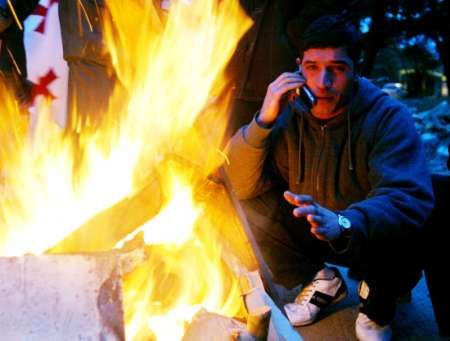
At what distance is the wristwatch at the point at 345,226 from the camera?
2205mm

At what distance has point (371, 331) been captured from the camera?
9.72ft

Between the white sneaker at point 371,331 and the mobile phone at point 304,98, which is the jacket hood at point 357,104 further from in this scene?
the white sneaker at point 371,331

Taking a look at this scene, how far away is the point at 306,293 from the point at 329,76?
4.40ft

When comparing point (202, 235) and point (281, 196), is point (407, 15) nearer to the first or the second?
point (281, 196)

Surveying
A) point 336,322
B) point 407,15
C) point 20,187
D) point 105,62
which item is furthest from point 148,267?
point 407,15

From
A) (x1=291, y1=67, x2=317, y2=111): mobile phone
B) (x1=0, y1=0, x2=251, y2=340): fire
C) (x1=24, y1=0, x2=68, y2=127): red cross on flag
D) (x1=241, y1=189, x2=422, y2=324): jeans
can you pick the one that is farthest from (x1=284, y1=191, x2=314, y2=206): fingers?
(x1=24, y1=0, x2=68, y2=127): red cross on flag

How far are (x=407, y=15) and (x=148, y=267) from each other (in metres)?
9.42

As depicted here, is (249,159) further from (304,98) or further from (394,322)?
(394,322)

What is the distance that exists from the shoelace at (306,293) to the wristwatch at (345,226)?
3.84 ft

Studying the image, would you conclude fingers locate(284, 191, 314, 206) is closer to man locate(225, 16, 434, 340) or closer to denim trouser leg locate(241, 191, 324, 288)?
man locate(225, 16, 434, 340)

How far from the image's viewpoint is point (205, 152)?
262 cm

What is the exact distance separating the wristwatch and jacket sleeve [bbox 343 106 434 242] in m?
0.04

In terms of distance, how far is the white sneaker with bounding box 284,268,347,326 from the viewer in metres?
3.24

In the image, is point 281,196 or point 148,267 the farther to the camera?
point 281,196
